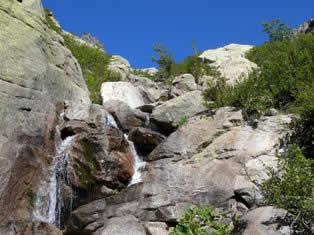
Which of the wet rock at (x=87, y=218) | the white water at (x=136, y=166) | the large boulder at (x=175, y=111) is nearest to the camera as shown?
the wet rock at (x=87, y=218)

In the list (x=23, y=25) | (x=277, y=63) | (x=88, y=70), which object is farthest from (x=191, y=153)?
(x=88, y=70)

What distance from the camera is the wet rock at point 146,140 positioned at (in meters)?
14.8

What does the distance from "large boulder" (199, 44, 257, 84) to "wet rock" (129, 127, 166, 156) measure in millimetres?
6993

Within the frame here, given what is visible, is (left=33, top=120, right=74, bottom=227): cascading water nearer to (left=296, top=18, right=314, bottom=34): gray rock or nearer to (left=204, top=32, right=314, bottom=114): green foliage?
(left=204, top=32, right=314, bottom=114): green foliage

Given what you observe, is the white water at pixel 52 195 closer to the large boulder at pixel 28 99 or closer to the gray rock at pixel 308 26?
the large boulder at pixel 28 99

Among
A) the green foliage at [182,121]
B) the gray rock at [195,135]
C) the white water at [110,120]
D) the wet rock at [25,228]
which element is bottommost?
the wet rock at [25,228]

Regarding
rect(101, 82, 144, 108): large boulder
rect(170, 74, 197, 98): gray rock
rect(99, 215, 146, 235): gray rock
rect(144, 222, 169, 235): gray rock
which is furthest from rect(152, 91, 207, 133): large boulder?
rect(99, 215, 146, 235): gray rock

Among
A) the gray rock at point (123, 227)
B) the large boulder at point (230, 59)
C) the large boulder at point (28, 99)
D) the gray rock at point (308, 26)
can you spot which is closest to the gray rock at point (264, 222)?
the gray rock at point (123, 227)

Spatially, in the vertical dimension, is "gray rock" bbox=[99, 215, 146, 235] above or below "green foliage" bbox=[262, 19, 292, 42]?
below

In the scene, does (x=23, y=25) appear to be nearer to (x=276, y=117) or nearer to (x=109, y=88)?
(x=109, y=88)

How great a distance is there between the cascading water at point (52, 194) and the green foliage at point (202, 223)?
363 cm

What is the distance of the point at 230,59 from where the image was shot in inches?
953

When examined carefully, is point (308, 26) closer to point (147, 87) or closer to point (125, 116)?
point (147, 87)

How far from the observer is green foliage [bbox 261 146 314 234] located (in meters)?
8.82
